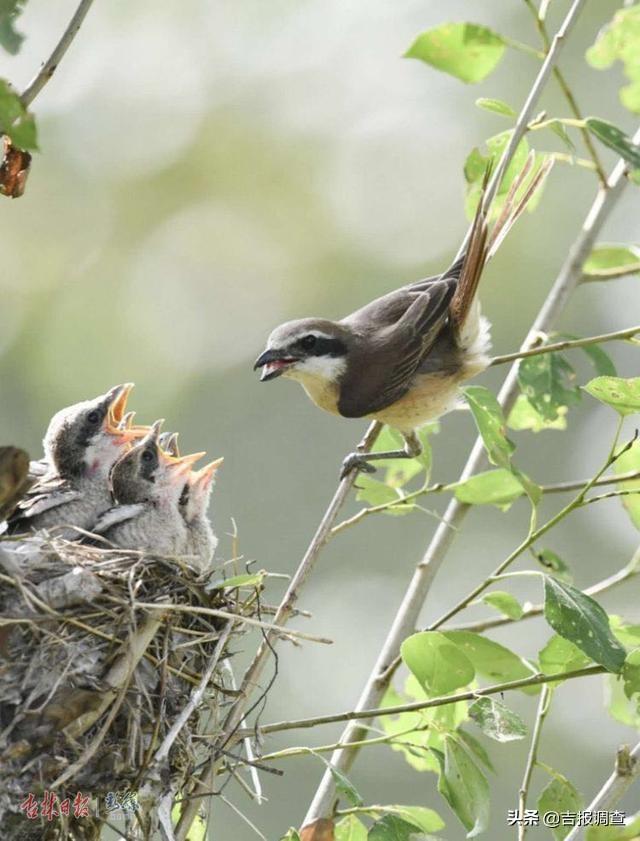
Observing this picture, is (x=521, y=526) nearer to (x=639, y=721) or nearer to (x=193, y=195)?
(x=193, y=195)

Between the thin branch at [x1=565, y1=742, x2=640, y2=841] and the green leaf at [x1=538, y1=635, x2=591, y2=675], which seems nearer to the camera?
the thin branch at [x1=565, y1=742, x2=640, y2=841]

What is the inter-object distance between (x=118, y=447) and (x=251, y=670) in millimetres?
1742

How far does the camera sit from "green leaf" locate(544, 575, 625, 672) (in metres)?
2.71

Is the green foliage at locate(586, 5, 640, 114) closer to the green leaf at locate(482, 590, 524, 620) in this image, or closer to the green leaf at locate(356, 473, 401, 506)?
the green leaf at locate(356, 473, 401, 506)

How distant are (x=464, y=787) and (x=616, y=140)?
5.27 ft

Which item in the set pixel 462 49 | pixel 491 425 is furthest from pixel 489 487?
pixel 462 49

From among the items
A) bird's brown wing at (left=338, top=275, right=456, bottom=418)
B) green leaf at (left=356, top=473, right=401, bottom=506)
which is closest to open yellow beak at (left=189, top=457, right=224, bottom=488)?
bird's brown wing at (left=338, top=275, right=456, bottom=418)

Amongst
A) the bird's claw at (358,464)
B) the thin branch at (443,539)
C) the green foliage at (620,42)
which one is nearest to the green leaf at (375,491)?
the thin branch at (443,539)

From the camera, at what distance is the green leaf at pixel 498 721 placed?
112 inches

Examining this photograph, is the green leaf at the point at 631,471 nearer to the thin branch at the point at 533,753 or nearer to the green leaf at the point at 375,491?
the thin branch at the point at 533,753

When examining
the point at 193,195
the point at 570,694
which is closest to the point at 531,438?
the point at 570,694

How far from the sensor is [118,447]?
15.3ft

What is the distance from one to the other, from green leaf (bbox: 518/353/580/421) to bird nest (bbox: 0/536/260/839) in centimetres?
103

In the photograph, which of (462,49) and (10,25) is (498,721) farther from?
(462,49)
